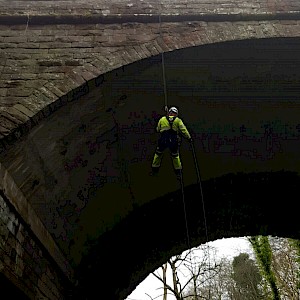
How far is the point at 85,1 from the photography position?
511 centimetres

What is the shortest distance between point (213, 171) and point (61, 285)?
289cm

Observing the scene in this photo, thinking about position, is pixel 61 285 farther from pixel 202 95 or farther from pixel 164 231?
pixel 202 95

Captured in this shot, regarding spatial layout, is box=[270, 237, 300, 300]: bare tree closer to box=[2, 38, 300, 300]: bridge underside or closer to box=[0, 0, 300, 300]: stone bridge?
box=[2, 38, 300, 300]: bridge underside

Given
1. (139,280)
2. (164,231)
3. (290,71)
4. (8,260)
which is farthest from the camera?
(139,280)

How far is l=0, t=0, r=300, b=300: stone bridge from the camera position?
13.8ft

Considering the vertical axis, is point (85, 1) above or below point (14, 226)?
above

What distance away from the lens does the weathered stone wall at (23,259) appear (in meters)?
3.78

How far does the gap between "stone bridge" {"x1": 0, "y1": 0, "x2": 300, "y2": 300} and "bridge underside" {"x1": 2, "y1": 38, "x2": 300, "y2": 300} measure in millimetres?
19

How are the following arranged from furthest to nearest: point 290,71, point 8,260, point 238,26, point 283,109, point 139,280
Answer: point 139,280, point 283,109, point 290,71, point 238,26, point 8,260

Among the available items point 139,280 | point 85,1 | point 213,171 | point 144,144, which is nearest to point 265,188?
point 213,171

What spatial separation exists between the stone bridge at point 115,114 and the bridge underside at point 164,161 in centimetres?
2

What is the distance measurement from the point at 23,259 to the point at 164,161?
2.66 metres

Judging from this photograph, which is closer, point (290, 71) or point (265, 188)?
point (290, 71)

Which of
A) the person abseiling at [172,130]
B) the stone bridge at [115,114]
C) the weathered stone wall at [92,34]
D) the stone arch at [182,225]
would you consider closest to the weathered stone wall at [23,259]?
Result: the stone bridge at [115,114]
